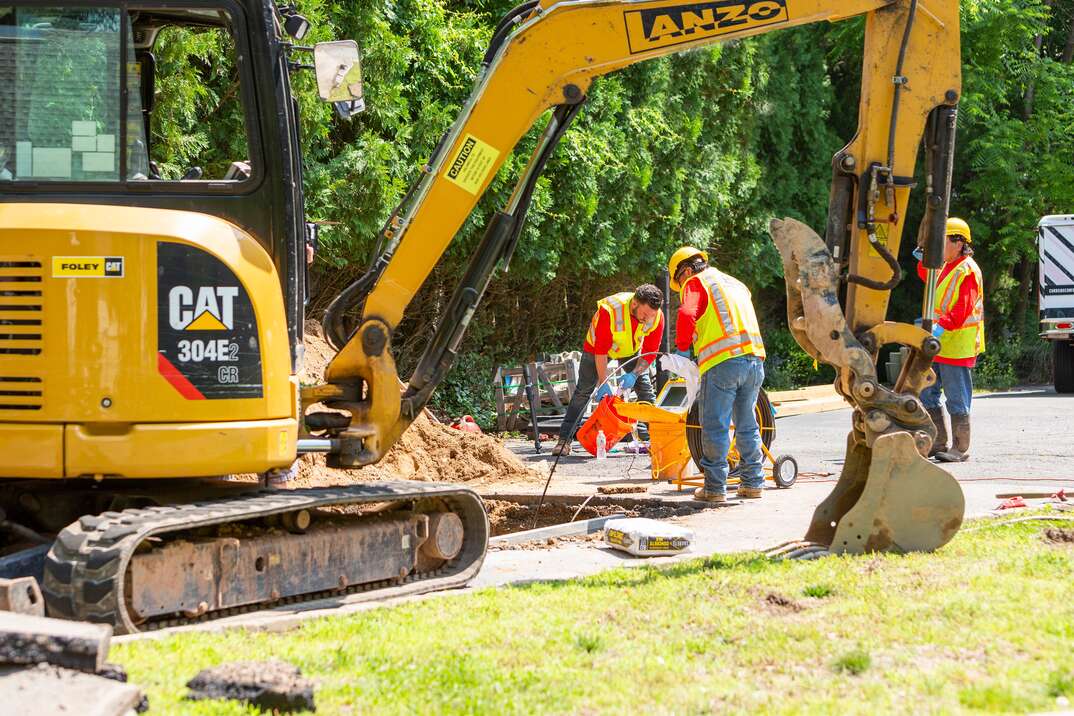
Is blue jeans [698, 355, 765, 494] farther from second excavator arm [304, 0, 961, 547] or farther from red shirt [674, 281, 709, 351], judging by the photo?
second excavator arm [304, 0, 961, 547]

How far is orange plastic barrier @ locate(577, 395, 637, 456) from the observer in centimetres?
1168

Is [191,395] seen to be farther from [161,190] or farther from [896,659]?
[896,659]

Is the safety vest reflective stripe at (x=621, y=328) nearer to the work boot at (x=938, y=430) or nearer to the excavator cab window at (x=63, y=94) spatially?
the work boot at (x=938, y=430)

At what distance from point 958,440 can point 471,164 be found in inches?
256

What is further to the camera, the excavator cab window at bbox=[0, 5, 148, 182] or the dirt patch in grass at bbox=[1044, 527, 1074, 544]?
the dirt patch in grass at bbox=[1044, 527, 1074, 544]

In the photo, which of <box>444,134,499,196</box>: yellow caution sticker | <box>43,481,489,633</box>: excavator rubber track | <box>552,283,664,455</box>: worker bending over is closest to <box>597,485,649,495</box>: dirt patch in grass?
<box>552,283,664,455</box>: worker bending over

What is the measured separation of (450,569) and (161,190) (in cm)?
250

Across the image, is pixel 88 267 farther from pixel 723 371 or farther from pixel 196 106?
pixel 196 106

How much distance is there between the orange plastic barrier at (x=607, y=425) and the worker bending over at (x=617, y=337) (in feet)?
1.68

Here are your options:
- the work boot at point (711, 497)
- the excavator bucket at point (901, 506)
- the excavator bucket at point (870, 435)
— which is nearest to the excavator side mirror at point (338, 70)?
the excavator bucket at point (870, 435)

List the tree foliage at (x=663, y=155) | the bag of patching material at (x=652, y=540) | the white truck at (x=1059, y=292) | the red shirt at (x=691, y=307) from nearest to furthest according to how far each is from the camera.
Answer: the bag of patching material at (x=652, y=540) < the red shirt at (x=691, y=307) < the tree foliage at (x=663, y=155) < the white truck at (x=1059, y=292)

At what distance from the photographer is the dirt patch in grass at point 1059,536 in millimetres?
7246

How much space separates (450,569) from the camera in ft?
23.5

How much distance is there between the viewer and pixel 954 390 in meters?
11.9
